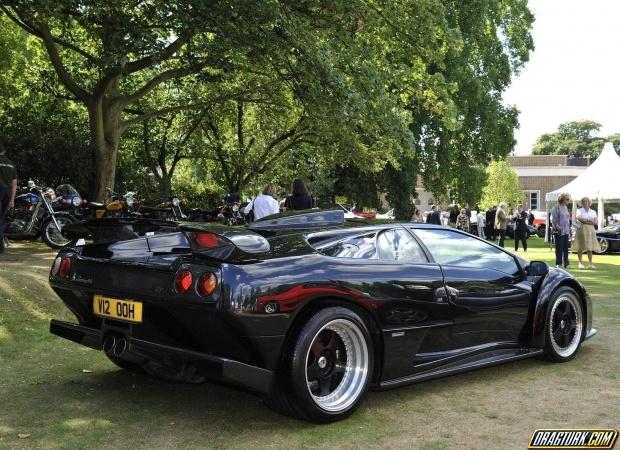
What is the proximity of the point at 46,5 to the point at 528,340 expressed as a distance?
29.3 feet

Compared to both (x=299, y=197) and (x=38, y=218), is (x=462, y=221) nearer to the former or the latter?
(x=38, y=218)

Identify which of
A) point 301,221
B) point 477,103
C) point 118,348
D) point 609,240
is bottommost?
point 118,348

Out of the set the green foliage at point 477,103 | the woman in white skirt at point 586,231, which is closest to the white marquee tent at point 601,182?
the green foliage at point 477,103

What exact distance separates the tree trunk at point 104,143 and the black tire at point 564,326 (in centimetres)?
1289

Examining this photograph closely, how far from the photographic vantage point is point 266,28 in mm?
10414

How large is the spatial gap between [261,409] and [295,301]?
3.03 ft

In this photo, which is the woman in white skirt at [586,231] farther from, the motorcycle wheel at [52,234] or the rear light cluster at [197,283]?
the rear light cluster at [197,283]

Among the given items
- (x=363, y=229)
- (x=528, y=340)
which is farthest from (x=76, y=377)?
(x=528, y=340)

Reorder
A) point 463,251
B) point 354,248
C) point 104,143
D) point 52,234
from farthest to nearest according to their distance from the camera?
point 104,143 < point 52,234 < point 463,251 < point 354,248

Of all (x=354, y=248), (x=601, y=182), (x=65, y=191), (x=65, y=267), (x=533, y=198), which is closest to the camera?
(x=354, y=248)

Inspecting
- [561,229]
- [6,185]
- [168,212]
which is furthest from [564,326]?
[168,212]

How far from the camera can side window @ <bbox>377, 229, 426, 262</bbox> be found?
4.57m

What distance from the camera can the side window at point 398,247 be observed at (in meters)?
4.57

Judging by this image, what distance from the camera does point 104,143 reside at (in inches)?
642
